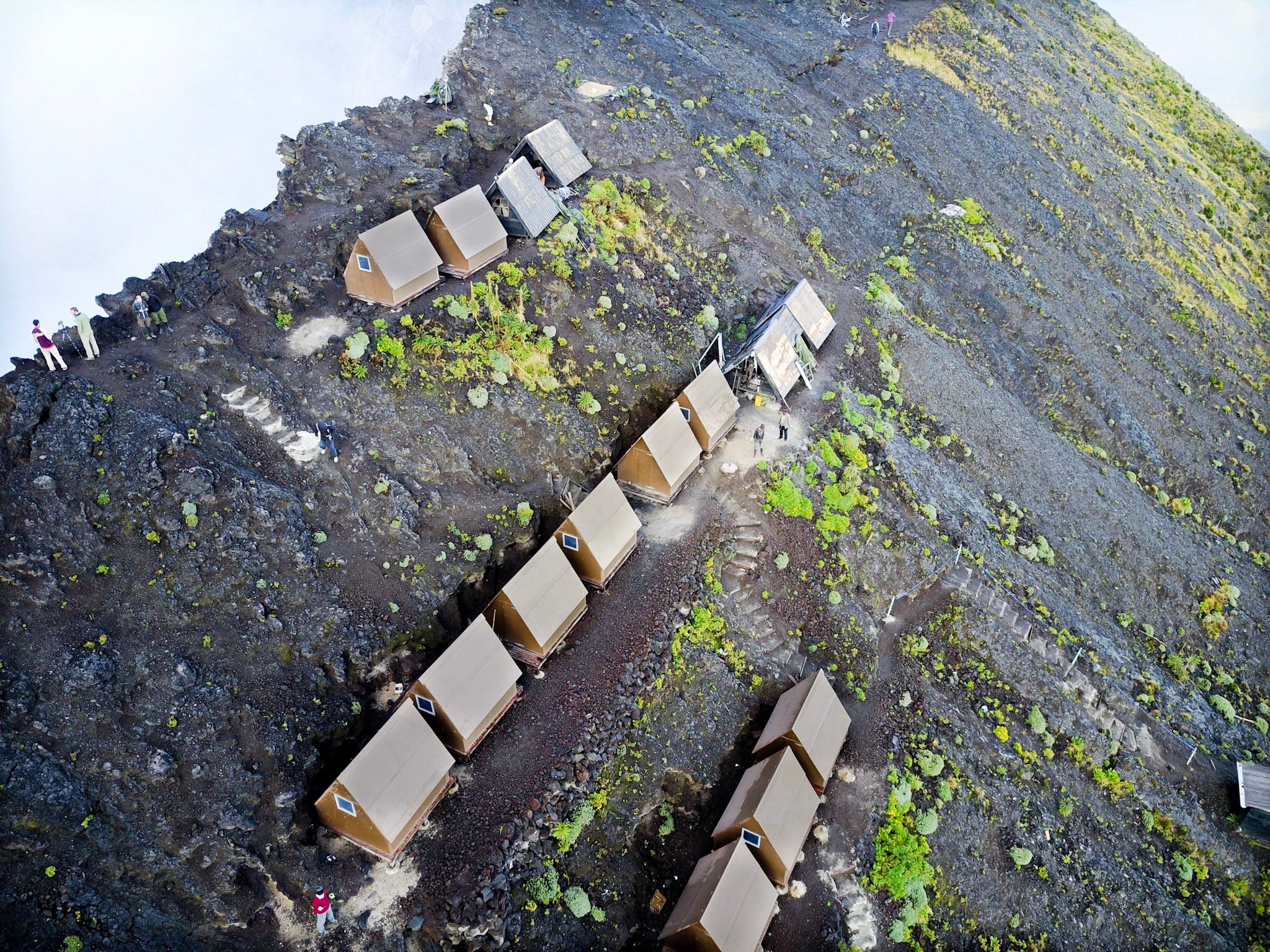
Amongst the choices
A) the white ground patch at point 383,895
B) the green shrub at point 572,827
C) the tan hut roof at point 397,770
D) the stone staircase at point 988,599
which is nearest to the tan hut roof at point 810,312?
the stone staircase at point 988,599

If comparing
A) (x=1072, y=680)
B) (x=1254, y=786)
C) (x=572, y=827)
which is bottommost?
(x=572, y=827)

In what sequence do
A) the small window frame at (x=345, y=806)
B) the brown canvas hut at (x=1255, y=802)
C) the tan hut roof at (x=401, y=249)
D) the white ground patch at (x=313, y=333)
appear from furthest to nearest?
the tan hut roof at (x=401, y=249), the brown canvas hut at (x=1255, y=802), the white ground patch at (x=313, y=333), the small window frame at (x=345, y=806)

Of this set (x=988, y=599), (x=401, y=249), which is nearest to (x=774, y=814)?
(x=988, y=599)

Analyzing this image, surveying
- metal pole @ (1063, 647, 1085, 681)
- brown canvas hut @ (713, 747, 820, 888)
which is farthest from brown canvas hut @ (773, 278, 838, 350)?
brown canvas hut @ (713, 747, 820, 888)

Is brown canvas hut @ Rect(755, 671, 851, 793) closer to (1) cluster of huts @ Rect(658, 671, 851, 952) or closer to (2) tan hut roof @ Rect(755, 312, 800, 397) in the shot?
(1) cluster of huts @ Rect(658, 671, 851, 952)

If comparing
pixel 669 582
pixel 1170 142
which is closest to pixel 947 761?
pixel 669 582

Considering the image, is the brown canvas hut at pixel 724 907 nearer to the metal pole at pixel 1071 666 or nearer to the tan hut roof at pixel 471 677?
the tan hut roof at pixel 471 677

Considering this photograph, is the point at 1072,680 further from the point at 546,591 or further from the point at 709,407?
the point at 546,591
